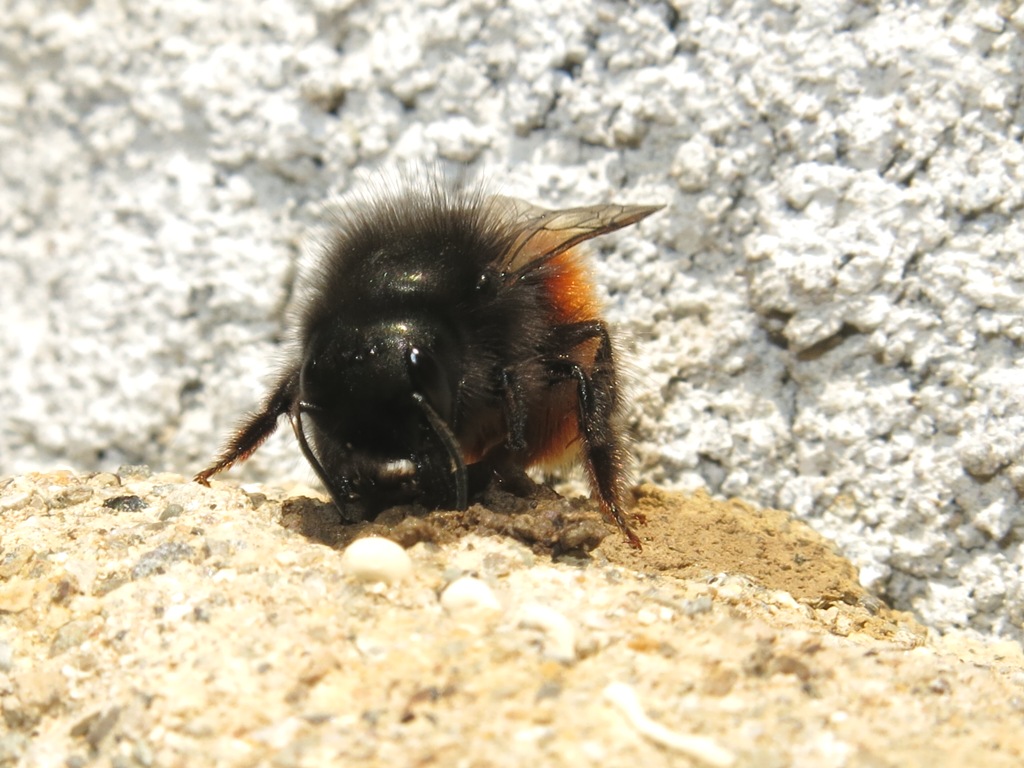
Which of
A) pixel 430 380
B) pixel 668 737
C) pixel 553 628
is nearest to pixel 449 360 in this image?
pixel 430 380

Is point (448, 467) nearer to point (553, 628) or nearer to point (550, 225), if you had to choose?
point (553, 628)

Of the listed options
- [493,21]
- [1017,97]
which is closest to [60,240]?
[493,21]

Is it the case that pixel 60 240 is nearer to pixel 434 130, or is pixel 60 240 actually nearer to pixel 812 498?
pixel 434 130

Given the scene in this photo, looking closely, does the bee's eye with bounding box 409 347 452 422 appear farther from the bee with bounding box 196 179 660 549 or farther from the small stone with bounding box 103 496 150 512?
the small stone with bounding box 103 496 150 512

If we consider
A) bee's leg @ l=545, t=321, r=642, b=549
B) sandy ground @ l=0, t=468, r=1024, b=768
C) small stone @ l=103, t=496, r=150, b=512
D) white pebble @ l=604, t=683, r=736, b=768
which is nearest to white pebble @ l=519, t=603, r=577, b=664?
sandy ground @ l=0, t=468, r=1024, b=768

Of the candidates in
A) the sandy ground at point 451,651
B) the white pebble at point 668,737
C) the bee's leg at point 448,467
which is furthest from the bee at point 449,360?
the white pebble at point 668,737

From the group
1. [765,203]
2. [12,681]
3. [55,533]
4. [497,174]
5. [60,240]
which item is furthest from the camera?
[60,240]

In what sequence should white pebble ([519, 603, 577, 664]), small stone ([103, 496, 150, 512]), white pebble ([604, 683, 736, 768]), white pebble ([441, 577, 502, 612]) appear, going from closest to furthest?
white pebble ([604, 683, 736, 768])
white pebble ([519, 603, 577, 664])
white pebble ([441, 577, 502, 612])
small stone ([103, 496, 150, 512])
